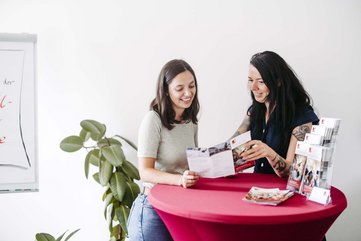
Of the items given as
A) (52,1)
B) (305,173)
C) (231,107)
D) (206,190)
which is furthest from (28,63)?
(305,173)

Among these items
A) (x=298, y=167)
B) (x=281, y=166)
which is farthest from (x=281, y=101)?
(x=298, y=167)

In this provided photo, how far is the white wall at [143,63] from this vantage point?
2.90 metres

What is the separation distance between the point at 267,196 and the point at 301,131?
643 mm

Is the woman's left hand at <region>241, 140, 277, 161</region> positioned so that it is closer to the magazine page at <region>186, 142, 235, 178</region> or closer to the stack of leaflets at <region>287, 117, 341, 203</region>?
the magazine page at <region>186, 142, 235, 178</region>

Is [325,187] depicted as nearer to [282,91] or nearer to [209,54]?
[282,91]

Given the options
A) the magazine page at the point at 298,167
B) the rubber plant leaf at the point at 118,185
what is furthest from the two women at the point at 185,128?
the rubber plant leaf at the point at 118,185

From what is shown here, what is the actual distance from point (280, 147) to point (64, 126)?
1.78 meters

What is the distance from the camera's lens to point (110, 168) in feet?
8.54

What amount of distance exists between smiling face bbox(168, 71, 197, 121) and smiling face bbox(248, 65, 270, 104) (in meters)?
0.45

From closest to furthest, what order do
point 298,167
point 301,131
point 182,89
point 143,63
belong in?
point 298,167, point 182,89, point 301,131, point 143,63

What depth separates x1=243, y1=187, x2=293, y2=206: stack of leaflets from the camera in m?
→ 1.54

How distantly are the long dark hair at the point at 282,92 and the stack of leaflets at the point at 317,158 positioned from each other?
459 millimetres

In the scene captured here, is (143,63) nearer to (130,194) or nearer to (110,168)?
(110,168)

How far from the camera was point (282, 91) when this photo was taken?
2191 millimetres
